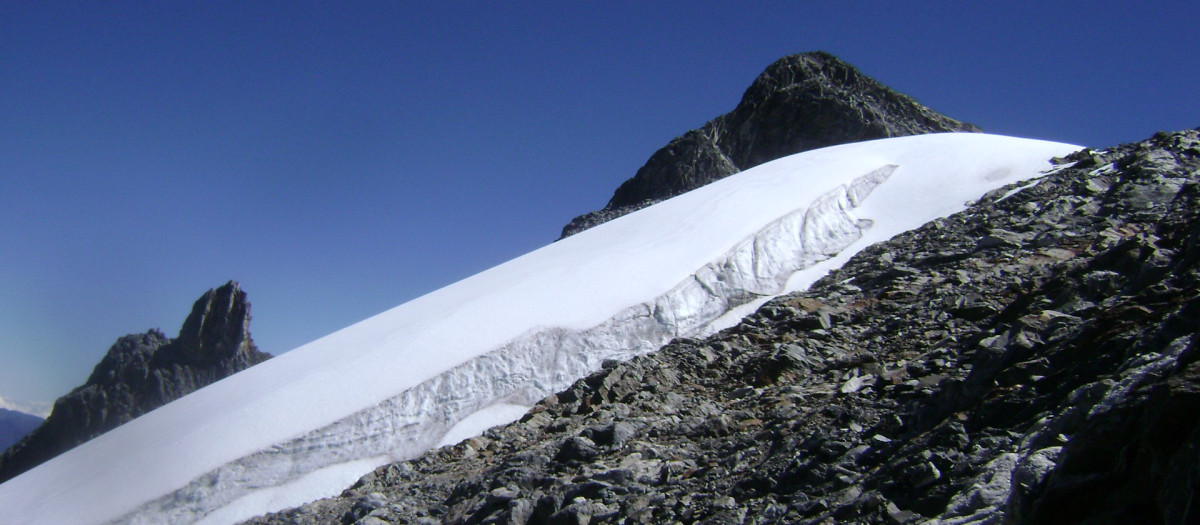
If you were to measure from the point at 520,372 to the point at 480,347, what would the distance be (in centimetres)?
85

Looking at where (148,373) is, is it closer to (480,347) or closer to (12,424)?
(480,347)

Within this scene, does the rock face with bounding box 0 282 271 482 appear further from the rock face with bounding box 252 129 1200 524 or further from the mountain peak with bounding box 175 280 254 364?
the rock face with bounding box 252 129 1200 524

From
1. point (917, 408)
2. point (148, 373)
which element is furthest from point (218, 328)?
point (917, 408)

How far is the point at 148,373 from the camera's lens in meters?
59.7

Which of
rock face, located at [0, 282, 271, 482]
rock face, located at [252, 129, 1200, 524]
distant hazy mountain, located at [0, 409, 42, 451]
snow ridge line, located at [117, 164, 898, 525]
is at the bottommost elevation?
rock face, located at [252, 129, 1200, 524]

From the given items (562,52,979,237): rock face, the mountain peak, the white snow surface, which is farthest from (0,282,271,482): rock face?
the white snow surface

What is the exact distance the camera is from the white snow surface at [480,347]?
950cm

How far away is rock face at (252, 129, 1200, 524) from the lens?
3504mm

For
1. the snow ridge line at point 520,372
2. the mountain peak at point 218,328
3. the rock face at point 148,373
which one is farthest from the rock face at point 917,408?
the mountain peak at point 218,328

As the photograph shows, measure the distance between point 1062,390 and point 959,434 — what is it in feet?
2.40

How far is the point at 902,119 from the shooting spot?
38906 mm

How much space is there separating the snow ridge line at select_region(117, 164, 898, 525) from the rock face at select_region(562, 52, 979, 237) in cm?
1981

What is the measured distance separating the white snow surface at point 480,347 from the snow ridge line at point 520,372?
Result: 2 cm

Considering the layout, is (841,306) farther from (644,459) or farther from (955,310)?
(644,459)
